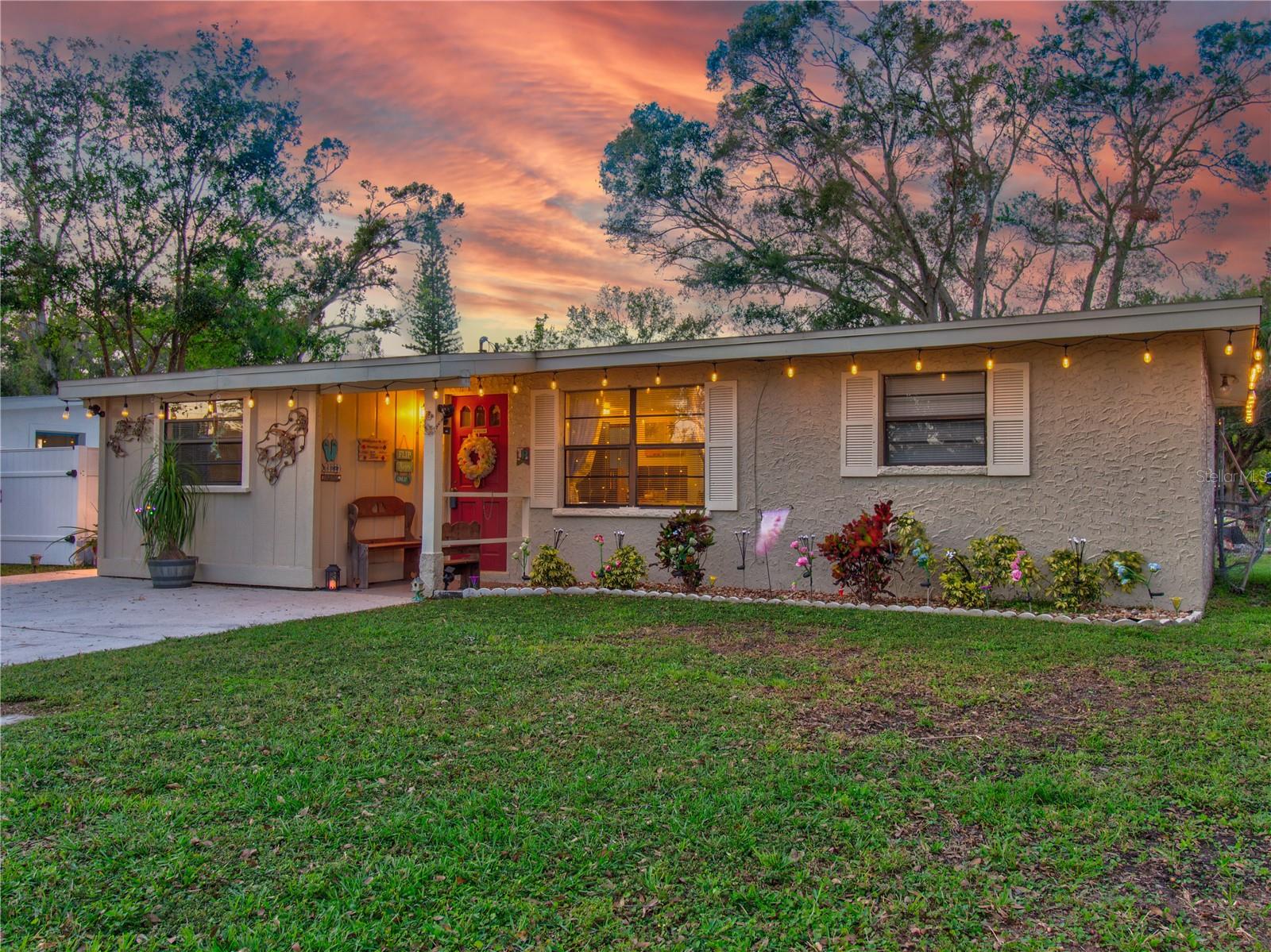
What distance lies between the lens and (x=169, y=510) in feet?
32.6

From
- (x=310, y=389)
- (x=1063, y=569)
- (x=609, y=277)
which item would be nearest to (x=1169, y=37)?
(x=609, y=277)

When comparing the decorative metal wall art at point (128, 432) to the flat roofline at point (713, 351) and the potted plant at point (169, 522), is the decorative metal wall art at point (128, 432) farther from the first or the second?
the potted plant at point (169, 522)

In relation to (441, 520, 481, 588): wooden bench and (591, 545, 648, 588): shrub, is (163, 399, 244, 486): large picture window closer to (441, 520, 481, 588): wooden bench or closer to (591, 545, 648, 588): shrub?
(441, 520, 481, 588): wooden bench

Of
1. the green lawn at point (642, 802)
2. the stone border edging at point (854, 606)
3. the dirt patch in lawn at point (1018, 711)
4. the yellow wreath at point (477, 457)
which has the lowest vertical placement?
the green lawn at point (642, 802)

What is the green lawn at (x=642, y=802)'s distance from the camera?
7.91 ft

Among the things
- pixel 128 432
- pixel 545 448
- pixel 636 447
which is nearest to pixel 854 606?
pixel 636 447

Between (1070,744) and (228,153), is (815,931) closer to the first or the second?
(1070,744)

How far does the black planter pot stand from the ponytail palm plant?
0.10 meters

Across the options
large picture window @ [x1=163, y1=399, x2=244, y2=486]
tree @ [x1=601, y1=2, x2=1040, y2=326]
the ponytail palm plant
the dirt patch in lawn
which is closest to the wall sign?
large picture window @ [x1=163, y1=399, x2=244, y2=486]

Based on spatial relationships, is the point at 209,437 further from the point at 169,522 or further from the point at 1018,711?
the point at 1018,711

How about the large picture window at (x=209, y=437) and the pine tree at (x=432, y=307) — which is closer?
the large picture window at (x=209, y=437)

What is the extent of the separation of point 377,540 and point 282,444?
1.52 metres

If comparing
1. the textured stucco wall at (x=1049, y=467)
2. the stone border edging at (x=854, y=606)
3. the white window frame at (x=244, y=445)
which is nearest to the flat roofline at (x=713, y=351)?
the white window frame at (x=244, y=445)

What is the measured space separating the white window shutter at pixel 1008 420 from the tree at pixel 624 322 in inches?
466
